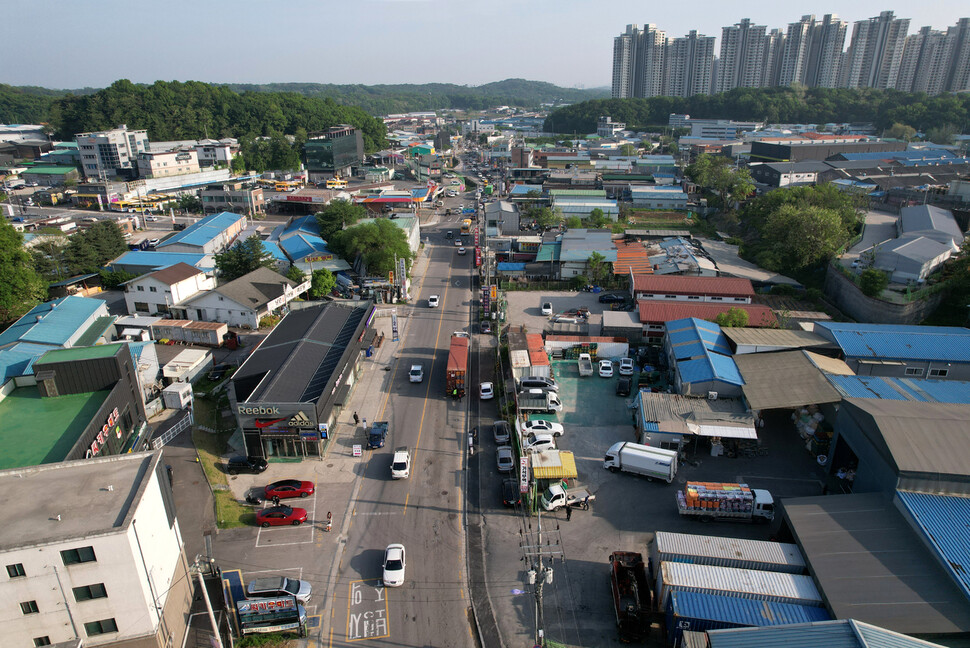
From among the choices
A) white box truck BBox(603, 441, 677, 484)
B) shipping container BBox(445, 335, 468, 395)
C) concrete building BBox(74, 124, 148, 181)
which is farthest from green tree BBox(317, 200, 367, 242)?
concrete building BBox(74, 124, 148, 181)

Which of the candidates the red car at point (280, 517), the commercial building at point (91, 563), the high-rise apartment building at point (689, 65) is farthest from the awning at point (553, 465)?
the high-rise apartment building at point (689, 65)

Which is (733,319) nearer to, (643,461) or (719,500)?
(643,461)

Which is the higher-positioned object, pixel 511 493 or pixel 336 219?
pixel 336 219

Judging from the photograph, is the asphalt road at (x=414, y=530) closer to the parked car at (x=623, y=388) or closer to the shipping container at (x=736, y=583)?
the shipping container at (x=736, y=583)

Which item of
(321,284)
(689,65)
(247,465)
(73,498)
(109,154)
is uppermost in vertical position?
(689,65)

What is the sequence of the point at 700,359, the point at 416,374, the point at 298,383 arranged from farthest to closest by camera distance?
the point at 416,374, the point at 700,359, the point at 298,383

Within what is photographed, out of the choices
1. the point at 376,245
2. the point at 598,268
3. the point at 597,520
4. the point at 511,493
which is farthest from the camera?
the point at 376,245

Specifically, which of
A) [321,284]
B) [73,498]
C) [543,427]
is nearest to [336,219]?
[321,284]

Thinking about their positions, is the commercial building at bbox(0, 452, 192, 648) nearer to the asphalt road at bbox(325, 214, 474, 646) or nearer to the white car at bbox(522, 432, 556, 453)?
the asphalt road at bbox(325, 214, 474, 646)

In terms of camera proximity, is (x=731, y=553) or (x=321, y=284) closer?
(x=731, y=553)
